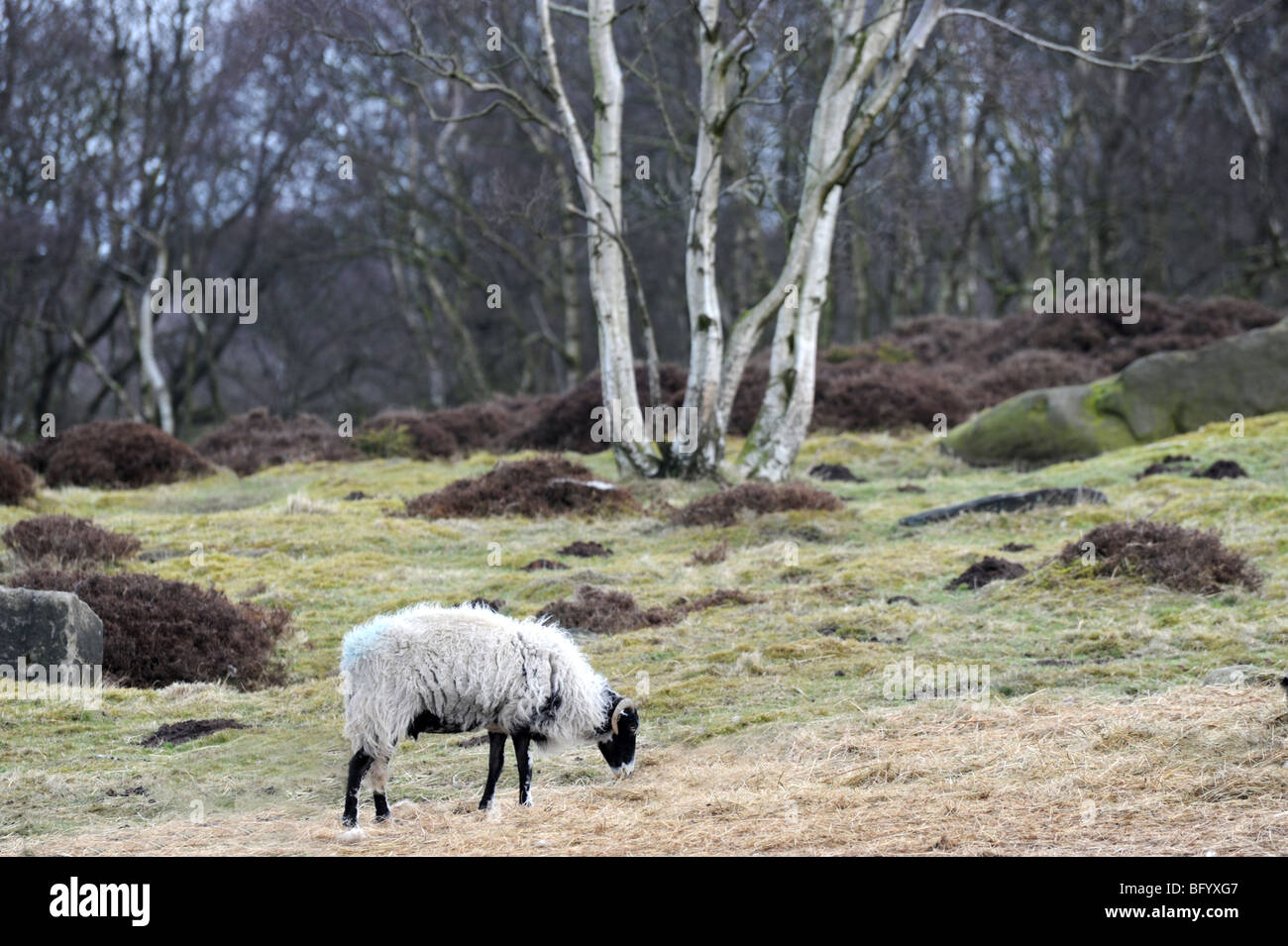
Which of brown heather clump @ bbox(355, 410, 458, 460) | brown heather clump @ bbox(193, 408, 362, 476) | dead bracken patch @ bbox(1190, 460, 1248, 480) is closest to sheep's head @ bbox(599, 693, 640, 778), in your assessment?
dead bracken patch @ bbox(1190, 460, 1248, 480)

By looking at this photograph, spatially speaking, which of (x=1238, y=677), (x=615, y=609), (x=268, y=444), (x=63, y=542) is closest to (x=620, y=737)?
(x=1238, y=677)

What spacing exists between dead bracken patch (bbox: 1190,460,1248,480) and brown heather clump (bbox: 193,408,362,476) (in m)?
14.4

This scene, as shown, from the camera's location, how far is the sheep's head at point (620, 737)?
732 centimetres

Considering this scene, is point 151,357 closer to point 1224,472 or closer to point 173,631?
point 173,631

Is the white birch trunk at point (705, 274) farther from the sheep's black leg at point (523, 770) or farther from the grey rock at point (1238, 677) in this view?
the sheep's black leg at point (523, 770)

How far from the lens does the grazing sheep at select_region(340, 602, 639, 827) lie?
6.54 meters

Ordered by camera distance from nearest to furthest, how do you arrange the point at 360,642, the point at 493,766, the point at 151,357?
the point at 360,642 < the point at 493,766 < the point at 151,357

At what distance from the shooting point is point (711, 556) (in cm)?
1411

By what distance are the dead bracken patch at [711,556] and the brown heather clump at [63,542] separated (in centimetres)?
598

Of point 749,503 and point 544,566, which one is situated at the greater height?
point 749,503

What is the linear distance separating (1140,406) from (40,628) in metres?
15.8

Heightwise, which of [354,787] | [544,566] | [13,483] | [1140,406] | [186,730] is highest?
[1140,406]
